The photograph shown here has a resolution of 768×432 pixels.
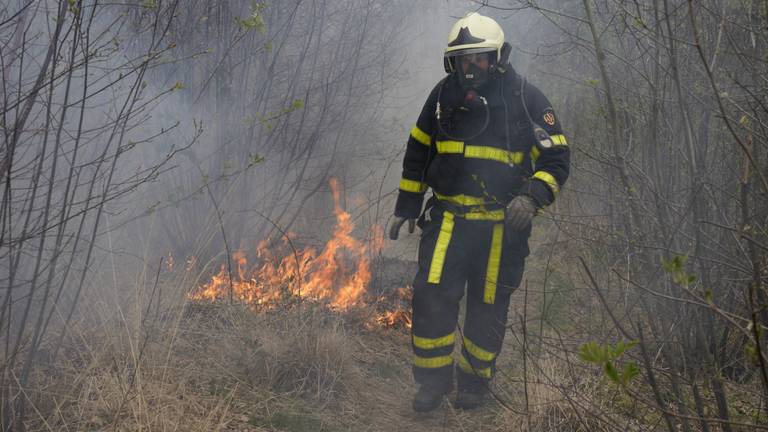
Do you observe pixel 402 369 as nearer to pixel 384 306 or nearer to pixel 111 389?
pixel 384 306

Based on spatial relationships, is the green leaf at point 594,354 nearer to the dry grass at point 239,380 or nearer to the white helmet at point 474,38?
the dry grass at point 239,380

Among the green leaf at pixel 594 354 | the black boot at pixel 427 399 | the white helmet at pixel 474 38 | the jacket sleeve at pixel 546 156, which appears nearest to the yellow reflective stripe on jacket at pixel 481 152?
the jacket sleeve at pixel 546 156

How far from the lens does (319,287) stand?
5461 millimetres

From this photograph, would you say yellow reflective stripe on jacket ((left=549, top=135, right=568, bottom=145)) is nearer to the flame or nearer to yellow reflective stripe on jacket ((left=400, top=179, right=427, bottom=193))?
yellow reflective stripe on jacket ((left=400, top=179, right=427, bottom=193))

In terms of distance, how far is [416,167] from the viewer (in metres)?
3.95

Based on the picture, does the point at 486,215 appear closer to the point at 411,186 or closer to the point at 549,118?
the point at 411,186

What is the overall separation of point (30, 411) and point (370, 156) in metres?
5.19

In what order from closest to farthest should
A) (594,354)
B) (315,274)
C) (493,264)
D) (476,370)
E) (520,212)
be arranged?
(594,354) → (520,212) → (493,264) → (476,370) → (315,274)

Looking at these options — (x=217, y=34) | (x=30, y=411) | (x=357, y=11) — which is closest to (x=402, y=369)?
(x=30, y=411)

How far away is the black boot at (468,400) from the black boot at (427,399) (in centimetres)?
14

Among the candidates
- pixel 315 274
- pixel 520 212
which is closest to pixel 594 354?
pixel 520 212

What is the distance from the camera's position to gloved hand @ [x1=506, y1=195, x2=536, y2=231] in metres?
3.55

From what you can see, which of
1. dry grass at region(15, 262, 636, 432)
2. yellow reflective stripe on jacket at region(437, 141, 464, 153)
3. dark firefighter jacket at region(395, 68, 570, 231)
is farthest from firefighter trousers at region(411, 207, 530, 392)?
yellow reflective stripe on jacket at region(437, 141, 464, 153)

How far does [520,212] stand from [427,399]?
1.21 m
